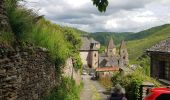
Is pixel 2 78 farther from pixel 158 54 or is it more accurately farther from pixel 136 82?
pixel 158 54

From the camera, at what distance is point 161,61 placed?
26.1m

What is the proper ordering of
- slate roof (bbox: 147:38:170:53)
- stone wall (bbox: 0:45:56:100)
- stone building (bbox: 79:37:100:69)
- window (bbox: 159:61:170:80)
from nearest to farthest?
stone wall (bbox: 0:45:56:100) < slate roof (bbox: 147:38:170:53) < window (bbox: 159:61:170:80) < stone building (bbox: 79:37:100:69)

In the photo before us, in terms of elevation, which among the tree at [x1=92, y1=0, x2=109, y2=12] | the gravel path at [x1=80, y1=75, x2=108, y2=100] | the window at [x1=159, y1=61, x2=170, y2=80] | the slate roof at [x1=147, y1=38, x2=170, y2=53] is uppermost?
the tree at [x1=92, y1=0, x2=109, y2=12]

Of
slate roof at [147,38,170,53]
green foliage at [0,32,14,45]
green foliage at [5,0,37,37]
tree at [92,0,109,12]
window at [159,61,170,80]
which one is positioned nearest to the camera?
tree at [92,0,109,12]

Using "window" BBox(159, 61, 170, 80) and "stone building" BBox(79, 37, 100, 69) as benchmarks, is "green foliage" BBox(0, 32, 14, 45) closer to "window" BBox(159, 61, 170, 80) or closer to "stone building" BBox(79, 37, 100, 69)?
"window" BBox(159, 61, 170, 80)

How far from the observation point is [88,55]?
130m

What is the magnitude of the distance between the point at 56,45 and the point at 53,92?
2119 mm

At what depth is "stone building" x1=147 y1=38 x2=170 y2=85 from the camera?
A: 80.6ft

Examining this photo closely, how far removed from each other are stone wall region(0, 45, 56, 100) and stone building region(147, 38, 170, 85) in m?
10.7

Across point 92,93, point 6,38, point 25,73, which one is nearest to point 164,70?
point 92,93

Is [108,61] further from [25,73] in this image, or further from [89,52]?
[25,73]

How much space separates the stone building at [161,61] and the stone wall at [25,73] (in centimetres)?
1074

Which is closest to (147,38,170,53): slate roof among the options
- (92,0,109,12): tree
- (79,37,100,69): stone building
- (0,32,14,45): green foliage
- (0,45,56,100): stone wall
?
(0,45,56,100): stone wall

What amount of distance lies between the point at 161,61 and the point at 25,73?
16.7m
